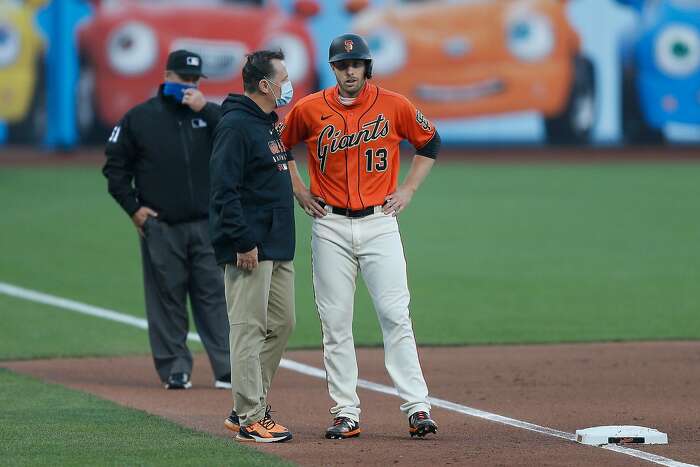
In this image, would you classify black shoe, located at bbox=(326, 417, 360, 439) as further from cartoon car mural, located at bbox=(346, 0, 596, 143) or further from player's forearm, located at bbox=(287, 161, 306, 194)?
cartoon car mural, located at bbox=(346, 0, 596, 143)

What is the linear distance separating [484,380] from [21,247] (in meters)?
8.87

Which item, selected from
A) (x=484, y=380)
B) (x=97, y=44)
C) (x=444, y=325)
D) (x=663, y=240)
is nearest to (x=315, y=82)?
(x=97, y=44)

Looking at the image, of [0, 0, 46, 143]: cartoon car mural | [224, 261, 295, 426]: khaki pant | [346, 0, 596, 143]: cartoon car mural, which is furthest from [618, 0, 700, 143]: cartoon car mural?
[224, 261, 295, 426]: khaki pant

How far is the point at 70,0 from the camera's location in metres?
29.2

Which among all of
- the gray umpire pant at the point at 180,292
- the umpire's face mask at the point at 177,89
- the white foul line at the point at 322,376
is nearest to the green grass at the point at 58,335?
the white foul line at the point at 322,376

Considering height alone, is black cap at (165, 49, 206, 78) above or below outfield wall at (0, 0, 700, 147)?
below

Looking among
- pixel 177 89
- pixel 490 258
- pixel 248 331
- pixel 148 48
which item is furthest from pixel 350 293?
pixel 148 48

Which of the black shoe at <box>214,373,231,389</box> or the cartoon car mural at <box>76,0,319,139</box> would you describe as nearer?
the black shoe at <box>214,373,231,389</box>

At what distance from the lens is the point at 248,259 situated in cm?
700

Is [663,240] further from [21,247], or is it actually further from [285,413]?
[285,413]

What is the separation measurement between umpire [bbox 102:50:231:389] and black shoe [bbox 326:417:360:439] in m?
1.90

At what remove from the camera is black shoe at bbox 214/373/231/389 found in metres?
9.05

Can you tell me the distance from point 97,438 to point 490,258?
9259 millimetres

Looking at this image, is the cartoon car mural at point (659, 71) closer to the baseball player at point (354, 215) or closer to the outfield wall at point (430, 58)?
the outfield wall at point (430, 58)
